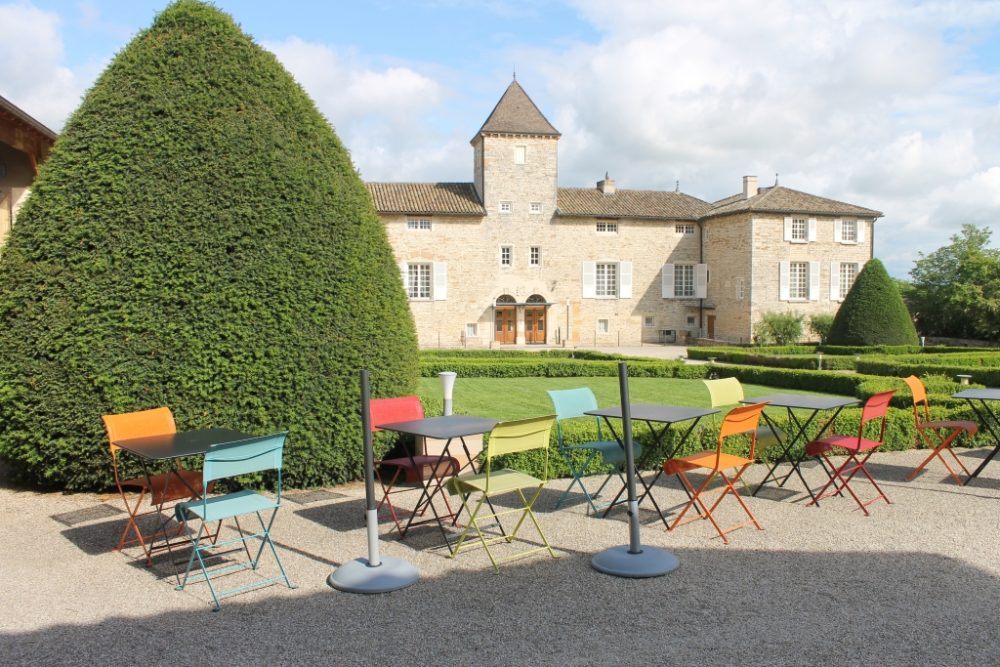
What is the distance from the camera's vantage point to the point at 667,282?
34.7 m

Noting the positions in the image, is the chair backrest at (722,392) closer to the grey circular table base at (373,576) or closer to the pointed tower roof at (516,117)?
the grey circular table base at (373,576)

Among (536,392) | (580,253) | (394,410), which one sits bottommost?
(536,392)

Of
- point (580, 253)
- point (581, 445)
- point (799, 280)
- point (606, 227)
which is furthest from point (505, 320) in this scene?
point (581, 445)

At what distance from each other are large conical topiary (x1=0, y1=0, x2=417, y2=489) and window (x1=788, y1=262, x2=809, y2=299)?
1139 inches

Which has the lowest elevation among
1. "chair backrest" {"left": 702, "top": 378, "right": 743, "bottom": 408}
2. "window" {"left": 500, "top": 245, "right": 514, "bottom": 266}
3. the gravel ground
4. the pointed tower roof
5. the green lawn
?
the gravel ground

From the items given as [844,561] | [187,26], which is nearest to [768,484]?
[844,561]

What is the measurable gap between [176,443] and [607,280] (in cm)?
3041

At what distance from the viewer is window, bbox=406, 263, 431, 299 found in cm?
3231

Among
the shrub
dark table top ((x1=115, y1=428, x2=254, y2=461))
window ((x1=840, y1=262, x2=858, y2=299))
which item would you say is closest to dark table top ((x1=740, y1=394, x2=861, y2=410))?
dark table top ((x1=115, y1=428, x2=254, y2=461))

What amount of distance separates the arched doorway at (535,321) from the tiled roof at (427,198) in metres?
4.48

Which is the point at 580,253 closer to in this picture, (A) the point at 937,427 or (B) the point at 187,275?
(A) the point at 937,427

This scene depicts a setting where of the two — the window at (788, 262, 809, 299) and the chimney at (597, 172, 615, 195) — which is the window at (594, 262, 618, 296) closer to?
the chimney at (597, 172, 615, 195)

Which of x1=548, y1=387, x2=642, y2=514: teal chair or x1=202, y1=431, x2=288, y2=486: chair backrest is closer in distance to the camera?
x1=202, y1=431, x2=288, y2=486: chair backrest

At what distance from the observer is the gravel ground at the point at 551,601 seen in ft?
Result: 11.8
